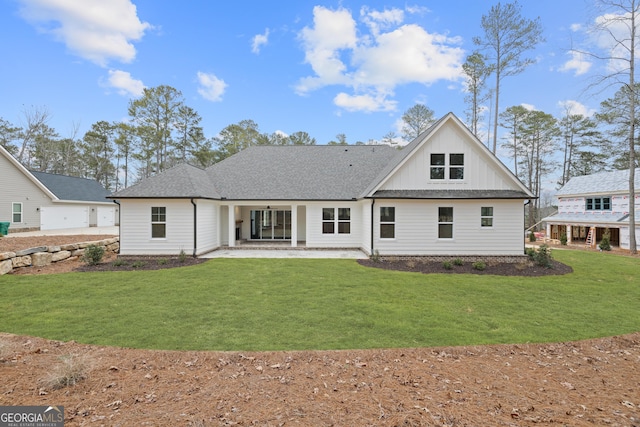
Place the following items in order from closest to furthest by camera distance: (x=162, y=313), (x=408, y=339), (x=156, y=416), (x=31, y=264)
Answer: (x=156, y=416), (x=408, y=339), (x=162, y=313), (x=31, y=264)

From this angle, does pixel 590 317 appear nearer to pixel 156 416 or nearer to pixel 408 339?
pixel 408 339

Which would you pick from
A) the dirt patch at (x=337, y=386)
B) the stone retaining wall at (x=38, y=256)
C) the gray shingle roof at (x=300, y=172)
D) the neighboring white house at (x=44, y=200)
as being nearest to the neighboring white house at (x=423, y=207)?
the stone retaining wall at (x=38, y=256)

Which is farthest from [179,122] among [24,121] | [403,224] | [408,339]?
[408,339]

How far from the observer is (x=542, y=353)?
5.00 m

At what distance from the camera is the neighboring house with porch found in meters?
22.2

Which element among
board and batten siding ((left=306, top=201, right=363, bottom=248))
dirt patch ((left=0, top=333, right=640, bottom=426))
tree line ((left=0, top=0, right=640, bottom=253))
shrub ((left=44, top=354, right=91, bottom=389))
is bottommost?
dirt patch ((left=0, top=333, right=640, bottom=426))

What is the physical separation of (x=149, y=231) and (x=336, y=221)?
369 inches

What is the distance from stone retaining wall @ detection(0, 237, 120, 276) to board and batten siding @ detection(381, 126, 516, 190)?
14.2 meters

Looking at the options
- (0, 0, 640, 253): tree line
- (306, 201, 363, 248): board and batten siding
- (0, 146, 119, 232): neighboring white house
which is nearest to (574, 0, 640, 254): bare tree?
(0, 0, 640, 253): tree line

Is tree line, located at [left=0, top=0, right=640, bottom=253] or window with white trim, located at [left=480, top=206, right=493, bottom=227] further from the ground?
tree line, located at [left=0, top=0, right=640, bottom=253]

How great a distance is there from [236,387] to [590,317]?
25.7 ft

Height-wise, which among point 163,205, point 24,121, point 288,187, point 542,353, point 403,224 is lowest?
point 542,353

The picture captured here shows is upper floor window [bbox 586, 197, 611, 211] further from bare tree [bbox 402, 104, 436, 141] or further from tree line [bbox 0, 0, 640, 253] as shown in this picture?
bare tree [bbox 402, 104, 436, 141]

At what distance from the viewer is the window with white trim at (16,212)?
23211mm
